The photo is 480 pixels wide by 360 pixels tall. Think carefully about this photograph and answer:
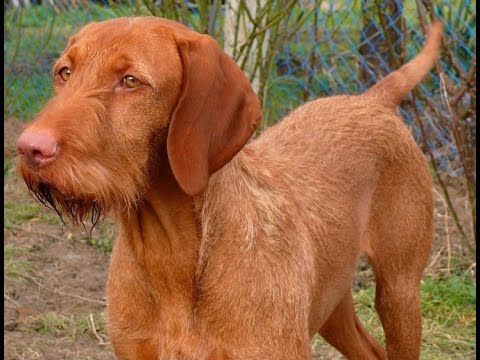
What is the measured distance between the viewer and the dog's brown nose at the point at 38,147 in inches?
125

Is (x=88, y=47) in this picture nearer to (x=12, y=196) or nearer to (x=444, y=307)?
(x=444, y=307)

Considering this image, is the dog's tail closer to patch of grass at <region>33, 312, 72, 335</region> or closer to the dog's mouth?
the dog's mouth

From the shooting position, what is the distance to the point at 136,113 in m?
3.45

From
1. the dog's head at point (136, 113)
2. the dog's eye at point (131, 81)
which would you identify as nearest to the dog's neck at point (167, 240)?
the dog's head at point (136, 113)

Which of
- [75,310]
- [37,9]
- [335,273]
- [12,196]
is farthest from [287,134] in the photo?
[37,9]

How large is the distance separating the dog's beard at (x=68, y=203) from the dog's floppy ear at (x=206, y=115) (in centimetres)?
30

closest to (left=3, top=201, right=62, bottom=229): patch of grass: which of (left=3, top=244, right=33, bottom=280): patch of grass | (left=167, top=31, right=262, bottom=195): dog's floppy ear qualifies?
(left=3, top=244, right=33, bottom=280): patch of grass

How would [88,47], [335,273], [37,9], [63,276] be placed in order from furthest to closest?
[37,9], [63,276], [335,273], [88,47]

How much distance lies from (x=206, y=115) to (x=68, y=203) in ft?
1.79

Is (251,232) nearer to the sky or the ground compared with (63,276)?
nearer to the sky

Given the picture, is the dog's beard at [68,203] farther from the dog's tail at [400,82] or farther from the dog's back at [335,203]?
the dog's tail at [400,82]

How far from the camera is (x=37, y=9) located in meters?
14.1

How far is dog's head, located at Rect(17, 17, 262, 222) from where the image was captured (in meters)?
3.32

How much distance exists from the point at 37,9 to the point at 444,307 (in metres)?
8.99
